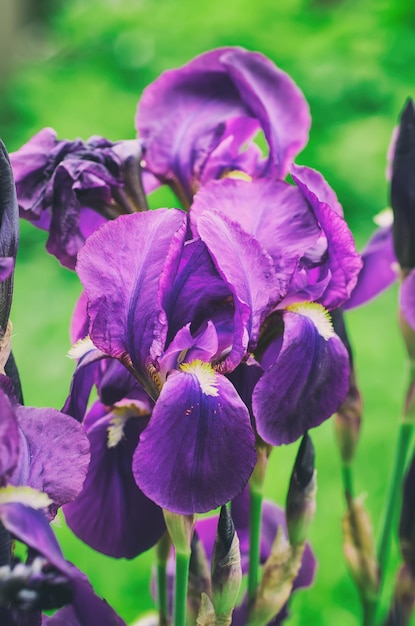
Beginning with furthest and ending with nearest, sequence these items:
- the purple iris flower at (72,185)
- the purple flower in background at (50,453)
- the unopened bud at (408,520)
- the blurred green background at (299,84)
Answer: the blurred green background at (299,84) < the unopened bud at (408,520) < the purple iris flower at (72,185) < the purple flower in background at (50,453)

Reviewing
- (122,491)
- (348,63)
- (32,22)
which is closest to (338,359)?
(122,491)

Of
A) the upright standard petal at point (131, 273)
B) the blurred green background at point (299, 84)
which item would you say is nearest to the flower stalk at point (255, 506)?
the upright standard petal at point (131, 273)

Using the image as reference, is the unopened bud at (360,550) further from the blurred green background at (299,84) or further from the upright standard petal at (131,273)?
the blurred green background at (299,84)

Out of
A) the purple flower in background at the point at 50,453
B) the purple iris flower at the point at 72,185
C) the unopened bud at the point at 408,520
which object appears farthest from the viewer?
the unopened bud at the point at 408,520

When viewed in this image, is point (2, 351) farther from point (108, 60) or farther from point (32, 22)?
point (32, 22)

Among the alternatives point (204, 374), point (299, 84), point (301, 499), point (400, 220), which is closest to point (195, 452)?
point (204, 374)

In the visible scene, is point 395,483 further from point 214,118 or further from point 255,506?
point 214,118
